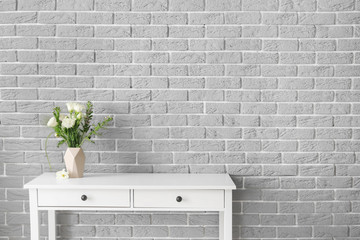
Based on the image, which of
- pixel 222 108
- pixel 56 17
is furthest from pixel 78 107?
pixel 222 108

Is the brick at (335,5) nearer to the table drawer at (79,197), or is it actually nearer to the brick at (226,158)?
the brick at (226,158)

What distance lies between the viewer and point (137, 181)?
92.9 inches

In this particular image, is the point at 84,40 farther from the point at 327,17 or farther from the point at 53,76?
the point at 327,17

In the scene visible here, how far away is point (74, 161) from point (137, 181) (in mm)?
386

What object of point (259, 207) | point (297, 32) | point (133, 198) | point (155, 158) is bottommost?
point (259, 207)

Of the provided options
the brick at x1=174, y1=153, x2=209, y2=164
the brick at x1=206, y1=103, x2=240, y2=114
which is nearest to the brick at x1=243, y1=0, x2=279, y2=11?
the brick at x1=206, y1=103, x2=240, y2=114

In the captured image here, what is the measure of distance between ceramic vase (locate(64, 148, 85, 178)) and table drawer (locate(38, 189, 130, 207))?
0.16 m

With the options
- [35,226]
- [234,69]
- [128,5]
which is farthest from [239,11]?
[35,226]

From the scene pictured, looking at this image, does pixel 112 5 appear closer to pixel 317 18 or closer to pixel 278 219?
pixel 317 18

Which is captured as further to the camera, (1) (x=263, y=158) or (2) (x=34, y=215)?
(1) (x=263, y=158)

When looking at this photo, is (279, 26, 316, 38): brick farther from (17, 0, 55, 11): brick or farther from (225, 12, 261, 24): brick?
(17, 0, 55, 11): brick

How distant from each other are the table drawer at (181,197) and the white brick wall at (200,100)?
38 cm

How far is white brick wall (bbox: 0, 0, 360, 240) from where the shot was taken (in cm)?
259

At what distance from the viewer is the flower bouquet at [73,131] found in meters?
2.38
